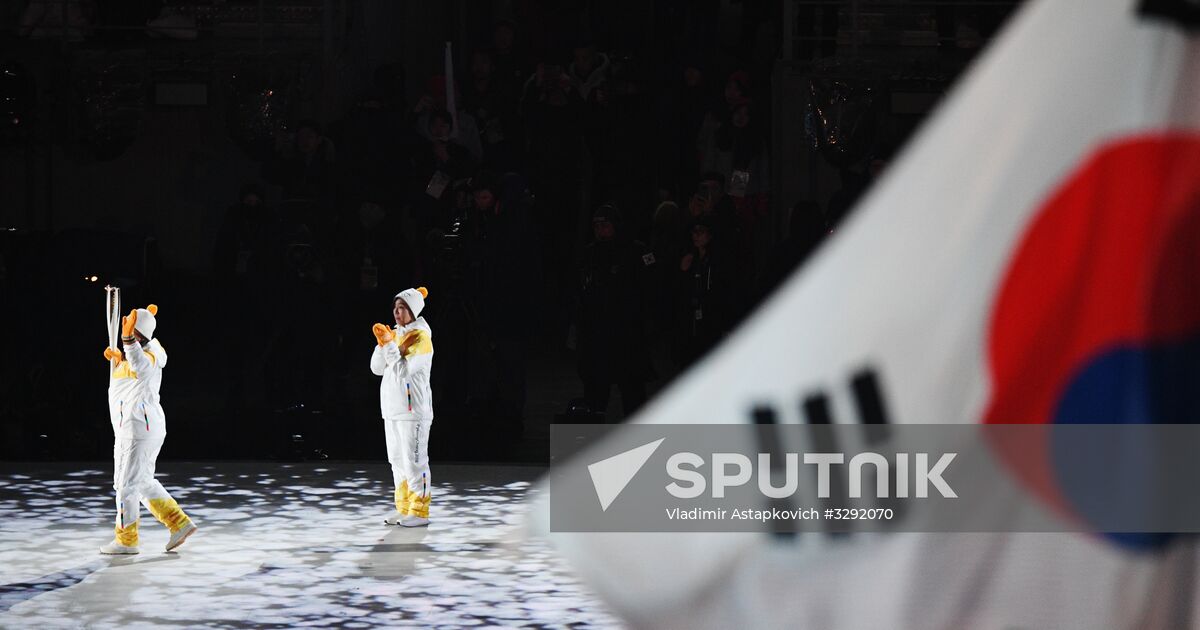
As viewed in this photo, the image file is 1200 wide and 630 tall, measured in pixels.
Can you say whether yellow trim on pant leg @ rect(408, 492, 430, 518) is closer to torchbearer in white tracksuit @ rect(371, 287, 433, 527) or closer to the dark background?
torchbearer in white tracksuit @ rect(371, 287, 433, 527)

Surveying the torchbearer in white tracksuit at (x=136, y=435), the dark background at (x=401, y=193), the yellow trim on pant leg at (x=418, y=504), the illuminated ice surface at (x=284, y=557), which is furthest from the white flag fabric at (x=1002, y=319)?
the dark background at (x=401, y=193)

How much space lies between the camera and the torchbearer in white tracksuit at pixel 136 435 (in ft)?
31.9

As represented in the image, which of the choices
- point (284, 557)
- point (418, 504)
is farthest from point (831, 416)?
point (418, 504)

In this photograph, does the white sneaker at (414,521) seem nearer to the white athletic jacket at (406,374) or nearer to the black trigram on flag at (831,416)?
the white athletic jacket at (406,374)

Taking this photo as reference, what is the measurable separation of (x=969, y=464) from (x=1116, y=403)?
0.22 metres

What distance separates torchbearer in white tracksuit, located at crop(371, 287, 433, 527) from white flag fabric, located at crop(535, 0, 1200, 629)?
7843 millimetres

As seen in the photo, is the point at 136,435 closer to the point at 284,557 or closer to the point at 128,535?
the point at 128,535

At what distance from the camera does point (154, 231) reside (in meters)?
17.3

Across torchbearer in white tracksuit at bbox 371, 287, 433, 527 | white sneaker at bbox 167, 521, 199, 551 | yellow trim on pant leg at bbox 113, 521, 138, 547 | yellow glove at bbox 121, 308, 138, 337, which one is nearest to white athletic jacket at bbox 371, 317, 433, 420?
torchbearer in white tracksuit at bbox 371, 287, 433, 527

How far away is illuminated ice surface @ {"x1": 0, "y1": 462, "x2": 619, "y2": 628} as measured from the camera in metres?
8.41

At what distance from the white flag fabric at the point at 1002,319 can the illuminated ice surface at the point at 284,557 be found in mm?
4178

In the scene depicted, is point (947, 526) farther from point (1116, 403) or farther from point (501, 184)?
point (501, 184)

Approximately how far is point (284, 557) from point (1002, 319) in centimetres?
745

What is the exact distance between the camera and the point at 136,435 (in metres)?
9.74
